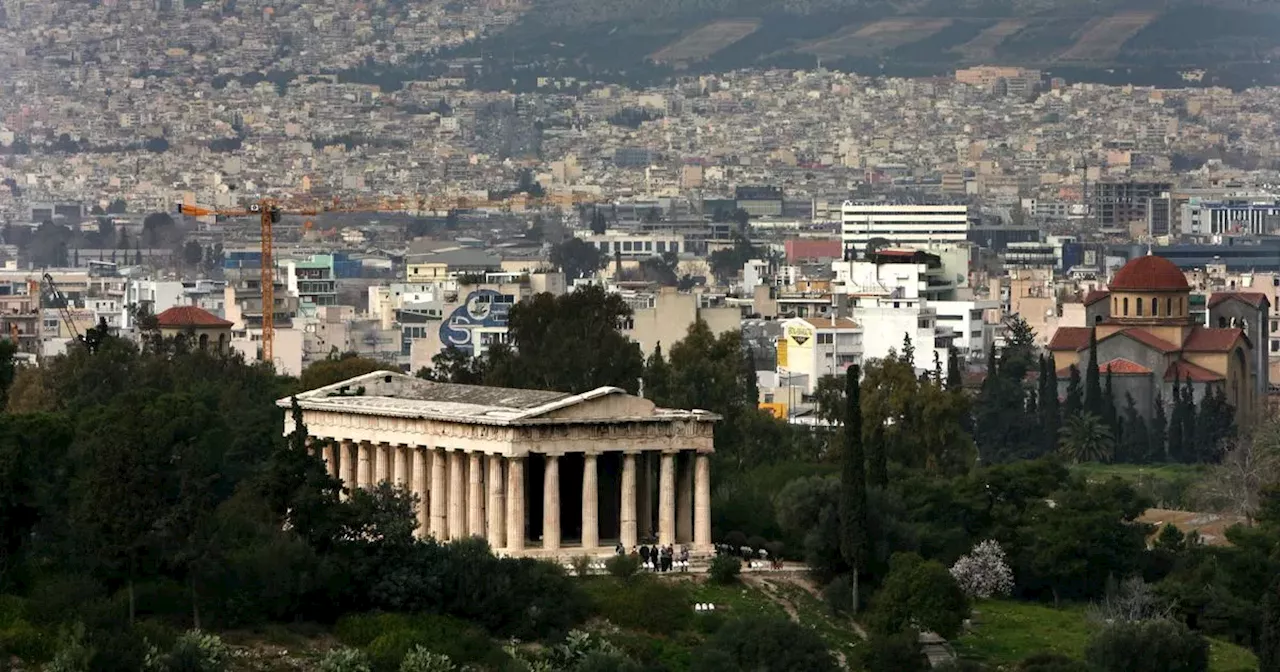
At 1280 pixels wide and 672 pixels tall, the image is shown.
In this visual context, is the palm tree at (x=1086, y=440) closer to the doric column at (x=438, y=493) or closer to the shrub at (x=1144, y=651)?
the doric column at (x=438, y=493)

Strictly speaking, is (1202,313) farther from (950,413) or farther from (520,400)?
(520,400)

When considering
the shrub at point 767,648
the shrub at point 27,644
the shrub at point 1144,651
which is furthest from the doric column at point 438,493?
the shrub at point 27,644

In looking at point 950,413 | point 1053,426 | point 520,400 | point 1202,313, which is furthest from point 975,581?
point 1202,313

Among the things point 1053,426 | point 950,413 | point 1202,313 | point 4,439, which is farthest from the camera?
point 1202,313

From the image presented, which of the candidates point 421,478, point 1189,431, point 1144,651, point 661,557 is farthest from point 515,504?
point 1189,431

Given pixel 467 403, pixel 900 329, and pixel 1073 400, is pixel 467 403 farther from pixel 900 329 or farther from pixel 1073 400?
pixel 900 329

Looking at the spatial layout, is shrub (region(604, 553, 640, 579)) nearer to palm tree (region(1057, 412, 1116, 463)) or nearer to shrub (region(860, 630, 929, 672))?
shrub (region(860, 630, 929, 672))
